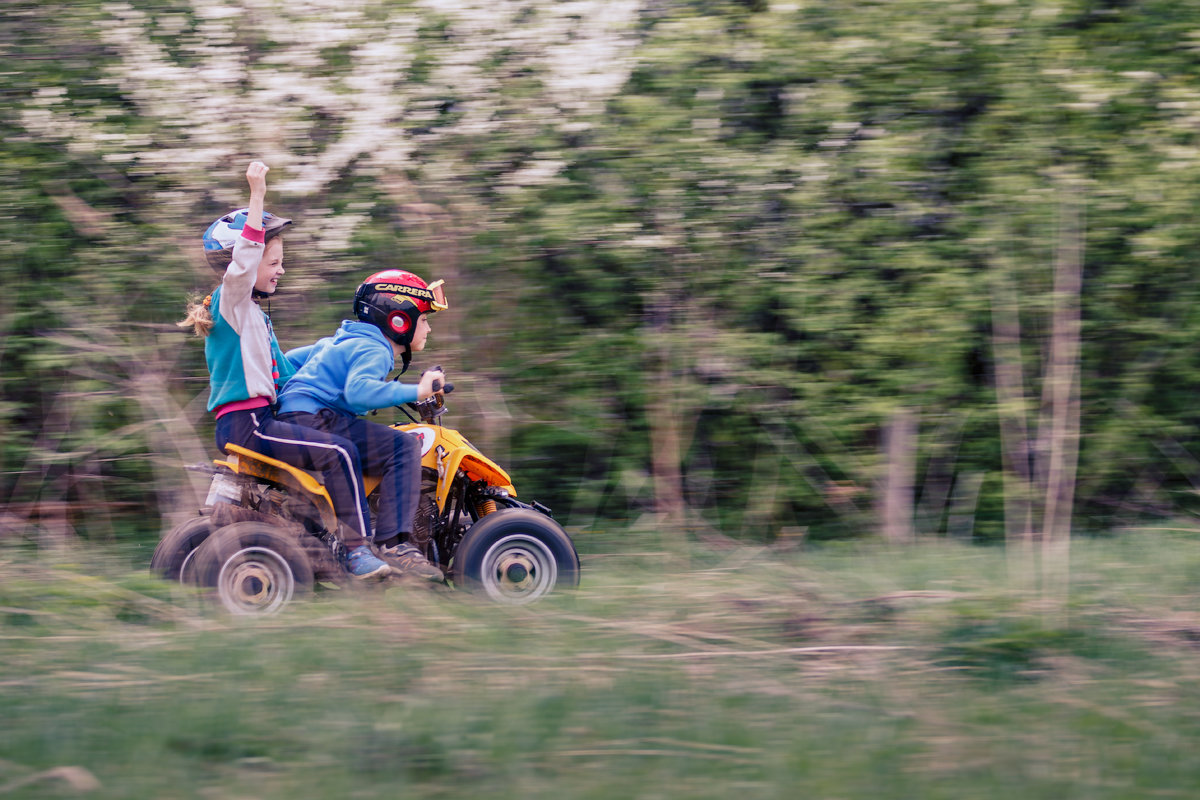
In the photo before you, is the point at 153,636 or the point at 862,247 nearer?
the point at 153,636

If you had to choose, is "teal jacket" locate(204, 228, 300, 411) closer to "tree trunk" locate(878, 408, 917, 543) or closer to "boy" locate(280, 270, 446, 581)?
"boy" locate(280, 270, 446, 581)

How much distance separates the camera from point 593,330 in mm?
7363

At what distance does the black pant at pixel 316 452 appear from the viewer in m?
5.21

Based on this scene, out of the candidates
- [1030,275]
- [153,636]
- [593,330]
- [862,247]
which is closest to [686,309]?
[593,330]

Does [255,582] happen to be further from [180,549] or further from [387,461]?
[387,461]

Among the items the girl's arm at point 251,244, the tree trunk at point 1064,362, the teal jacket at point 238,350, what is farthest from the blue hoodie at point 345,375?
the tree trunk at point 1064,362

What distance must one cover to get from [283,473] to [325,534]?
343 mm

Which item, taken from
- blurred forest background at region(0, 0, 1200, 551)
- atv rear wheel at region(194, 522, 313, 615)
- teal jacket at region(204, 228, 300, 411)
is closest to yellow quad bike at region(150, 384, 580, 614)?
atv rear wheel at region(194, 522, 313, 615)

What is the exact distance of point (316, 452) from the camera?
5.20 meters

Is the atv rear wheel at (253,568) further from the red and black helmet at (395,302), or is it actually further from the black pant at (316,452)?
the red and black helmet at (395,302)

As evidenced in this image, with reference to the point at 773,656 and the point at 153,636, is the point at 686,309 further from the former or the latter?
the point at 153,636

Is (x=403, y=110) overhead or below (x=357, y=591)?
overhead

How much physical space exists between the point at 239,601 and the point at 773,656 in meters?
2.35


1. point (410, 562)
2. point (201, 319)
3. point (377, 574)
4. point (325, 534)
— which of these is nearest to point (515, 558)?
point (410, 562)
